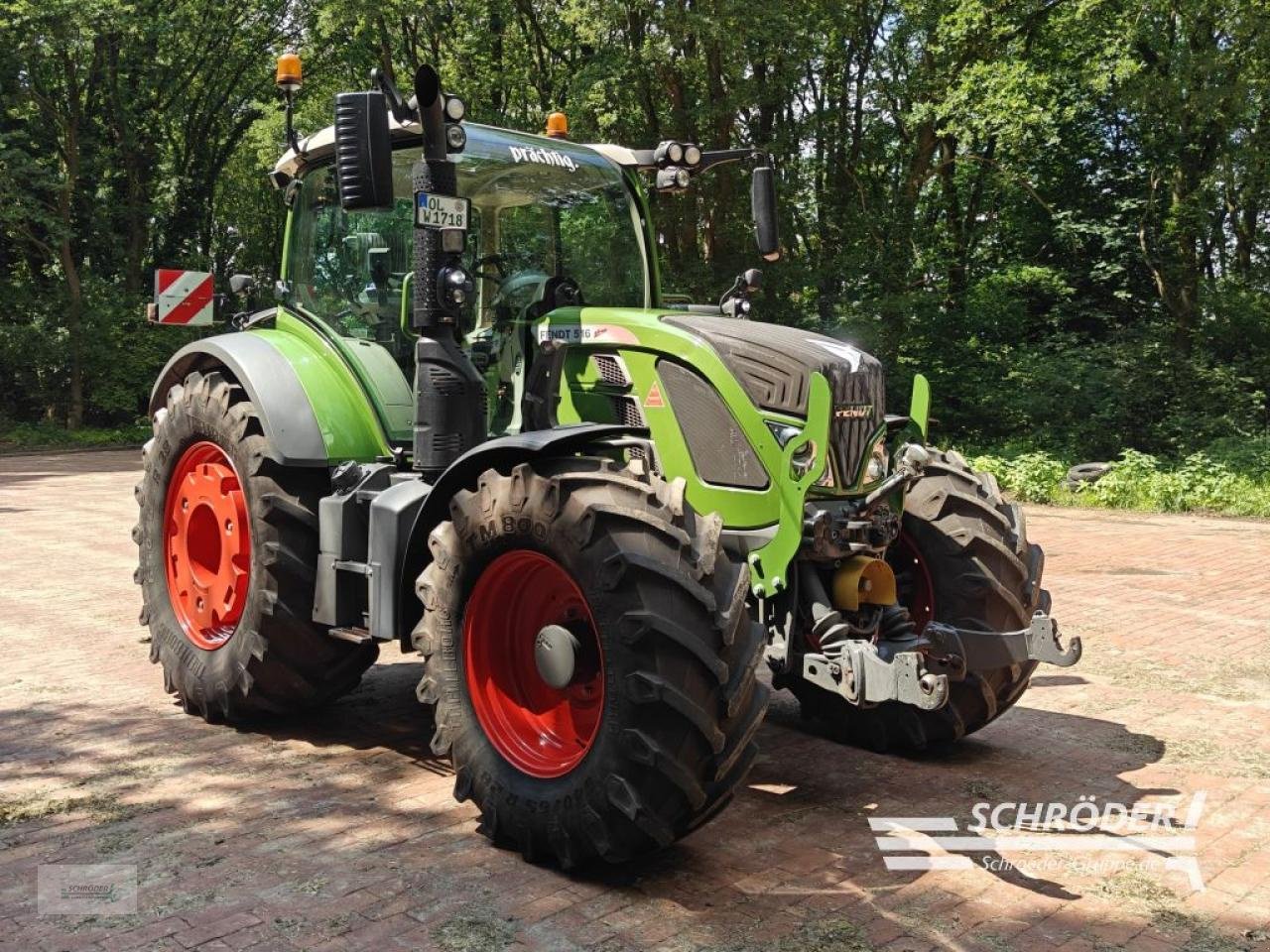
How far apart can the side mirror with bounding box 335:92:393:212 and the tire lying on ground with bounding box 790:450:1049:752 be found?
8.17 ft

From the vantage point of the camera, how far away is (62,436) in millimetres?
23297

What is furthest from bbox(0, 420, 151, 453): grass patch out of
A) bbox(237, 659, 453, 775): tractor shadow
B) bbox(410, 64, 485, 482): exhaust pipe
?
bbox(410, 64, 485, 482): exhaust pipe

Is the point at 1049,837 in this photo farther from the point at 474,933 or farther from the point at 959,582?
the point at 474,933

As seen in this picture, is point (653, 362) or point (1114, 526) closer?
point (653, 362)

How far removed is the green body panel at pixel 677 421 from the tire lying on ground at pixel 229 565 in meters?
1.33

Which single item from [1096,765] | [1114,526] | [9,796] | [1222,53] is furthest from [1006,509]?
[1222,53]

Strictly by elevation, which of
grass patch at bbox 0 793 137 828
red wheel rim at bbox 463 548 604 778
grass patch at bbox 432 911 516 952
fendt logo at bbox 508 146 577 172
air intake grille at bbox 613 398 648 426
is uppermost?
fendt logo at bbox 508 146 577 172

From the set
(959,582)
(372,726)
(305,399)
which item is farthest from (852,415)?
(372,726)

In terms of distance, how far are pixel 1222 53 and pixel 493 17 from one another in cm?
1324

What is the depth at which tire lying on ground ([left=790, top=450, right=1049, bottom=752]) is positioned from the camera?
5027mm

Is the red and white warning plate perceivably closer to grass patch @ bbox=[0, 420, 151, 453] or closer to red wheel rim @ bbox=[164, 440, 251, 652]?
red wheel rim @ bbox=[164, 440, 251, 652]

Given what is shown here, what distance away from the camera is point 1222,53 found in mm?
15320

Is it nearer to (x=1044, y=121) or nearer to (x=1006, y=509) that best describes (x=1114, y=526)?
(x=1044, y=121)

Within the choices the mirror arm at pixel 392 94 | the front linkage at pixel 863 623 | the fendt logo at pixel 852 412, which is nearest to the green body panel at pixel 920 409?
the front linkage at pixel 863 623
